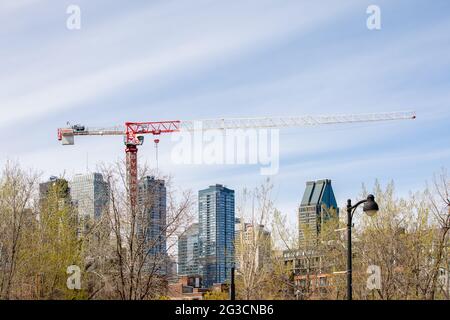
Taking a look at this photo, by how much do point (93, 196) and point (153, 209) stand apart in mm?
20017

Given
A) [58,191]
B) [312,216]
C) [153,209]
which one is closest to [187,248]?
[312,216]

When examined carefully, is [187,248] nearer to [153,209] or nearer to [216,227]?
[153,209]

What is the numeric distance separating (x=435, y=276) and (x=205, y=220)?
84997 millimetres

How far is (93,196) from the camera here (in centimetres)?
5831

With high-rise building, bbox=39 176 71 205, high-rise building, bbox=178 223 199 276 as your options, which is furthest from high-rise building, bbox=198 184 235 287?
high-rise building, bbox=39 176 71 205

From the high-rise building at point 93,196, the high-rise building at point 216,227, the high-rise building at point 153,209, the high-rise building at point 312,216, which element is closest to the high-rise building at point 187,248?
the high-rise building at point 153,209

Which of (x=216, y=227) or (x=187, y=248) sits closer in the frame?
(x=187, y=248)

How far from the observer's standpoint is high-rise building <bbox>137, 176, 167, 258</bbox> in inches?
1401

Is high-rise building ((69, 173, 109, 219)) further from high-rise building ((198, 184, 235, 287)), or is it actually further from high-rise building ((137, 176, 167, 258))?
high-rise building ((198, 184, 235, 287))

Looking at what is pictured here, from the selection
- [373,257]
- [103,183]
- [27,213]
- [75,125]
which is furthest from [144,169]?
[75,125]

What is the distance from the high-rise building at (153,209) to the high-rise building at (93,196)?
6.92 ft

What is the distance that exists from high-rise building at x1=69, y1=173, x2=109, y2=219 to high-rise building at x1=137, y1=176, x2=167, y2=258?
2.11 meters

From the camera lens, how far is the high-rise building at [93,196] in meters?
41.5

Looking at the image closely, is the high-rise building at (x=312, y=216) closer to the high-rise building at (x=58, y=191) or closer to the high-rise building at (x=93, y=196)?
the high-rise building at (x=93, y=196)
